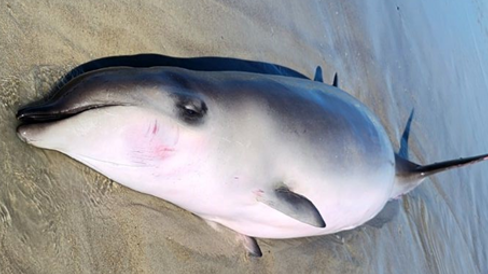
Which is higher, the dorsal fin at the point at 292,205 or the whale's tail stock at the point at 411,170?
the whale's tail stock at the point at 411,170

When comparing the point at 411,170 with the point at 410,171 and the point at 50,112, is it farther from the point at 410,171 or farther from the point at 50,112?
the point at 50,112

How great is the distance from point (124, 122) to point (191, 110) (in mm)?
354

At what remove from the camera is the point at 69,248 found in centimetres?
299

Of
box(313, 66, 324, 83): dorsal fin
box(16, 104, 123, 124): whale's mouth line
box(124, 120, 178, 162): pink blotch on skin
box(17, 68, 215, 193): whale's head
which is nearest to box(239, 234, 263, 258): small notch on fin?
box(17, 68, 215, 193): whale's head

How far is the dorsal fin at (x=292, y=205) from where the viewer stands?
3.38 m

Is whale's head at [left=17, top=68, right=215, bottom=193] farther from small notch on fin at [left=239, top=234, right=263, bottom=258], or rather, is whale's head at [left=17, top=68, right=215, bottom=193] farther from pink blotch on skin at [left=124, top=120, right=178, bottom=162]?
small notch on fin at [left=239, top=234, right=263, bottom=258]

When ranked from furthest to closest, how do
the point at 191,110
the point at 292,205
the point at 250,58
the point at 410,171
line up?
1. the point at 410,171
2. the point at 250,58
3. the point at 292,205
4. the point at 191,110

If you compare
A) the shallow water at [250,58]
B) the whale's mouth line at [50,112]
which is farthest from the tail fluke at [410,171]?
the whale's mouth line at [50,112]

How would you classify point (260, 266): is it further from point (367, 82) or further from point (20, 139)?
point (367, 82)

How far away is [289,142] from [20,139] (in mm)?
1401

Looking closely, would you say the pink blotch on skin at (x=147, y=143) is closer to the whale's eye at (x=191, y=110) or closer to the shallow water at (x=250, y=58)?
the whale's eye at (x=191, y=110)

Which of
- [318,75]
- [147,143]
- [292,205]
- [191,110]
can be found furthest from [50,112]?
[318,75]

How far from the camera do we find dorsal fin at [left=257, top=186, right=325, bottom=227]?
11.1 feet

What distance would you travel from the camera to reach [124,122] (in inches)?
113
